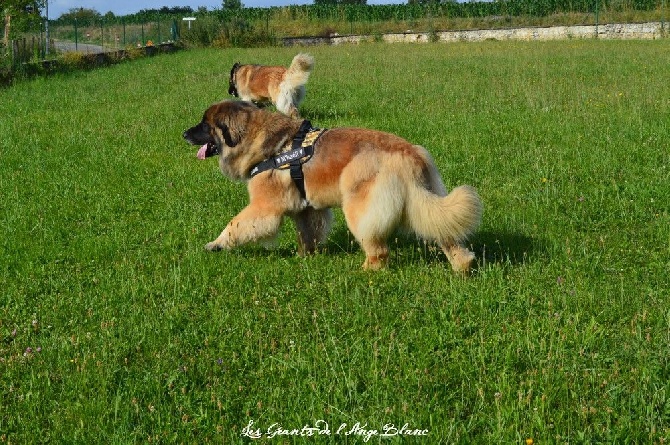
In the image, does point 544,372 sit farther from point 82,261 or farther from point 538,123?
point 538,123

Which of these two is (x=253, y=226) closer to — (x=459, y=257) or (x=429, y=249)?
(x=429, y=249)

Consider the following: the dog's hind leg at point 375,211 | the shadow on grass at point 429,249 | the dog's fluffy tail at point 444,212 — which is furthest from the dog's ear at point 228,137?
the dog's fluffy tail at point 444,212

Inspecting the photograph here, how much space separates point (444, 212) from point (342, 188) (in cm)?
89

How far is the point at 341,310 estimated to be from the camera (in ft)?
16.6

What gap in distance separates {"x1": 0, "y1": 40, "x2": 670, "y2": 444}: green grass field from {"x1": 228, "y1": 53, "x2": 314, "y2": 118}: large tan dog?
3788 mm

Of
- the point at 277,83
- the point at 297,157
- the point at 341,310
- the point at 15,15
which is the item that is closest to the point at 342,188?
the point at 297,157

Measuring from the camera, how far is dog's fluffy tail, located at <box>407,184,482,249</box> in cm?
555

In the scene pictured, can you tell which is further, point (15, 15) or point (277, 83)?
point (15, 15)

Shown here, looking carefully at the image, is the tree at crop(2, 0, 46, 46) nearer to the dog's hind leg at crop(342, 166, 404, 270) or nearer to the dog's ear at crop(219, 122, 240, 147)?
the dog's ear at crop(219, 122, 240, 147)

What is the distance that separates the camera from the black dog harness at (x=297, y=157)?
6125 mm

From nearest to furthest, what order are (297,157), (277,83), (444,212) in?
(444,212) → (297,157) → (277,83)

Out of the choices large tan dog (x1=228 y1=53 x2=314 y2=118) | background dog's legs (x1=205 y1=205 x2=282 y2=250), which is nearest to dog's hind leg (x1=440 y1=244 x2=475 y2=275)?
background dog's legs (x1=205 y1=205 x2=282 y2=250)

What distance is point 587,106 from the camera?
12.8 meters

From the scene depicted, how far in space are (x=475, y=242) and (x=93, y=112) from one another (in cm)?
1080
